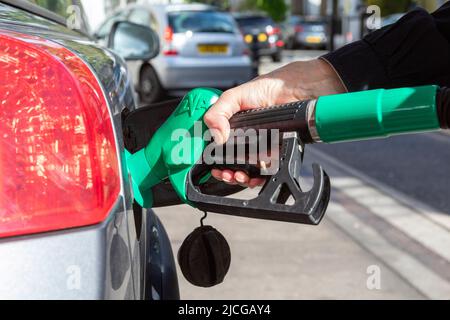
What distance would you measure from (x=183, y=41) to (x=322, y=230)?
882 cm

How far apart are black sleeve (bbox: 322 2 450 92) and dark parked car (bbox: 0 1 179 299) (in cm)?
64

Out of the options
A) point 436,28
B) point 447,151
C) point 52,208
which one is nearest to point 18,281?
point 52,208

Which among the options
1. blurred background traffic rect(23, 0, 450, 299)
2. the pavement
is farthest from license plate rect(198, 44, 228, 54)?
the pavement

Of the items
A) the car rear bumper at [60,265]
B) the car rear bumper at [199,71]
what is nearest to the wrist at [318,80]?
the car rear bumper at [60,265]

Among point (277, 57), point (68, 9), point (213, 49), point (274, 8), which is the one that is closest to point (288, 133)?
point (68, 9)

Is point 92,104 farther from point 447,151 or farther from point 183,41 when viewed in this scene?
point 183,41

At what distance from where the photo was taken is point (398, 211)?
6.10m

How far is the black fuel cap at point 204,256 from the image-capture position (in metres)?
1.86

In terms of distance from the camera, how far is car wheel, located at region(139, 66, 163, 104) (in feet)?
45.6

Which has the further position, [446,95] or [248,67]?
[248,67]

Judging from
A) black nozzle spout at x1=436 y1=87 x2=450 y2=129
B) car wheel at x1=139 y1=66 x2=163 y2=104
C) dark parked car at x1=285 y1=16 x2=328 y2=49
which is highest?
black nozzle spout at x1=436 y1=87 x2=450 y2=129

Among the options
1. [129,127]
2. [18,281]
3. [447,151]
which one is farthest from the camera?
[447,151]

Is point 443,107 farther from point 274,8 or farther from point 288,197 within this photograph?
point 274,8

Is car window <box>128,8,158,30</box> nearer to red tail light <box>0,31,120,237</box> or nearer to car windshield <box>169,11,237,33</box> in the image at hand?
car windshield <box>169,11,237,33</box>
